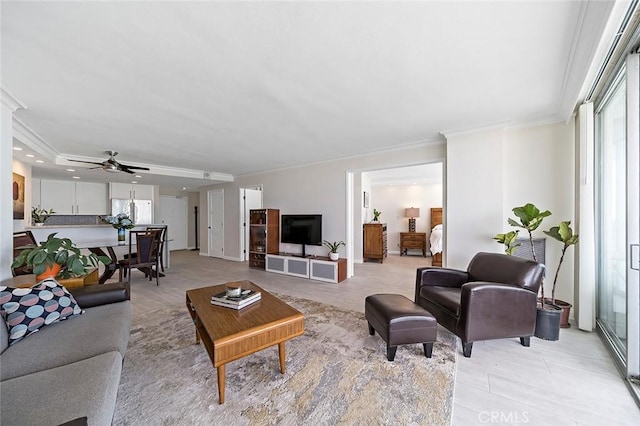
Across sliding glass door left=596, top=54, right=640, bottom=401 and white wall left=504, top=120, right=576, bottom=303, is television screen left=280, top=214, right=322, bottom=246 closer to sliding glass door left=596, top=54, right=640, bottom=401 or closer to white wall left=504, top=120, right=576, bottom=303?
white wall left=504, top=120, right=576, bottom=303

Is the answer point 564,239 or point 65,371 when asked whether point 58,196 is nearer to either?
point 65,371

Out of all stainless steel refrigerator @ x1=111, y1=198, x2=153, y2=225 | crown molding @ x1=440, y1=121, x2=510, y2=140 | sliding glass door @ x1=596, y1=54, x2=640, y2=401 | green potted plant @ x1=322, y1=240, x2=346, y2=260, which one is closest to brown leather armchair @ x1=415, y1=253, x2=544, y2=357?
sliding glass door @ x1=596, y1=54, x2=640, y2=401

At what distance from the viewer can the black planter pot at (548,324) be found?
8.08 ft

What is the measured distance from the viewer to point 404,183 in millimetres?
8148

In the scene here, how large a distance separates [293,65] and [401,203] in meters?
7.15

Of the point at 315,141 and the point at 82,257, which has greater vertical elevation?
the point at 315,141

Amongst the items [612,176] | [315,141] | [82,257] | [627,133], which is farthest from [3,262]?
[612,176]

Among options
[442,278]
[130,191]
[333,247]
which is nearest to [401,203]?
[333,247]

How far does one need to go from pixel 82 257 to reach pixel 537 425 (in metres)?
4.01

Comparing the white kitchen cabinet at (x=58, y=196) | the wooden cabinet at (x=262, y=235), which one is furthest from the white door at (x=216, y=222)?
the white kitchen cabinet at (x=58, y=196)

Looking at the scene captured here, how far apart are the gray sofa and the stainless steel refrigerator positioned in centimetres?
617

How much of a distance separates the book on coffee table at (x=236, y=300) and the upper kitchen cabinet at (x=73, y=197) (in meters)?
6.90

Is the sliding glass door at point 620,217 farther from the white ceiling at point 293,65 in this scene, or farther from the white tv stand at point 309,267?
the white tv stand at point 309,267

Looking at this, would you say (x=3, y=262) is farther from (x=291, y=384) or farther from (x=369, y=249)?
(x=369, y=249)
